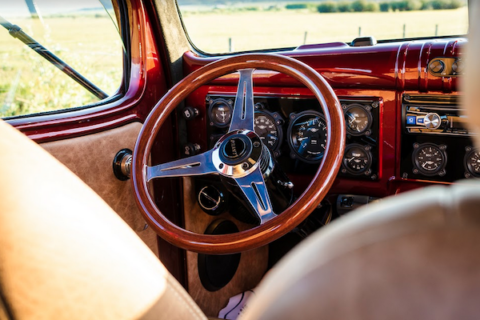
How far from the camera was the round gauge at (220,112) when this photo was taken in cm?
199

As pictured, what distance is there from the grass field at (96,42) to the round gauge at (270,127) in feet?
1.17

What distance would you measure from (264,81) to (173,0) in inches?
23.5

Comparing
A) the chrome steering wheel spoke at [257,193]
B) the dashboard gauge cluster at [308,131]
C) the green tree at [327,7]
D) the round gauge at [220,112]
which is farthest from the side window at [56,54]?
the green tree at [327,7]

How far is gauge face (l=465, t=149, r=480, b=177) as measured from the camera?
166 centimetres

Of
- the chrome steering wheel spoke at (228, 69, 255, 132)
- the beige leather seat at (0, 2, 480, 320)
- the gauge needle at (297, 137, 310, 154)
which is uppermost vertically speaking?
the beige leather seat at (0, 2, 480, 320)

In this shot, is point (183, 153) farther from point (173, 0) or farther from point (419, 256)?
point (419, 256)

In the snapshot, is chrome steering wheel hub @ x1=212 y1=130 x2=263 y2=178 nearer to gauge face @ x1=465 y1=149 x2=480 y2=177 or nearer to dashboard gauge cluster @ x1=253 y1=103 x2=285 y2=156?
dashboard gauge cluster @ x1=253 y1=103 x2=285 y2=156

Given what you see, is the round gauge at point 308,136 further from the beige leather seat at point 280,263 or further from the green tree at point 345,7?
the beige leather seat at point 280,263

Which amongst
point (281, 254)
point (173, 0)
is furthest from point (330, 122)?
point (173, 0)

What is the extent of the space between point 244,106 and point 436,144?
0.65 metres

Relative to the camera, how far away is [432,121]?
66.1 inches

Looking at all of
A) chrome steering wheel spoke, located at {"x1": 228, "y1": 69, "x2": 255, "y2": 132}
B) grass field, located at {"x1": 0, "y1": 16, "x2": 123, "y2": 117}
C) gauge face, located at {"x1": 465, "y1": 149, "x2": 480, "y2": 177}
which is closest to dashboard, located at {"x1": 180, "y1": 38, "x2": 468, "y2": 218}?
gauge face, located at {"x1": 465, "y1": 149, "x2": 480, "y2": 177}

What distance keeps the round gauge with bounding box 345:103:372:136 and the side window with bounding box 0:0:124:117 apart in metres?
0.89

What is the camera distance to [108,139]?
179 centimetres
